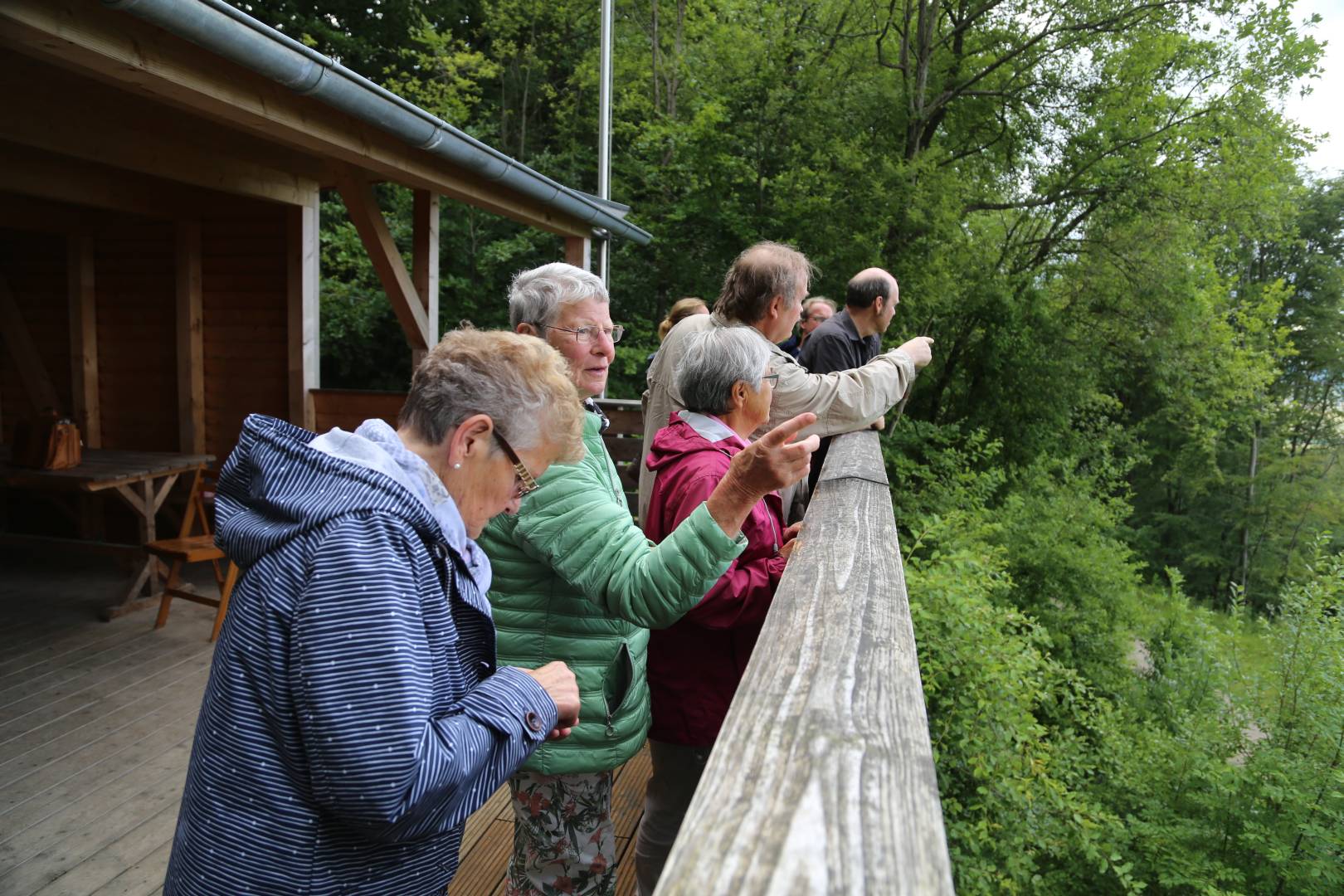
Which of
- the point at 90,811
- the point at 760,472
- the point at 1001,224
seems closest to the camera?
the point at 760,472

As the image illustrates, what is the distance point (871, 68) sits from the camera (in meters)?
11.4

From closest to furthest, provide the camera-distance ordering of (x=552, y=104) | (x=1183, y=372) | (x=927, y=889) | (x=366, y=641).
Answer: (x=927, y=889) < (x=366, y=641) < (x=1183, y=372) < (x=552, y=104)

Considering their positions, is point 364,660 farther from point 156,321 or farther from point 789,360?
point 156,321

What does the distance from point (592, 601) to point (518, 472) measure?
13.0 inches

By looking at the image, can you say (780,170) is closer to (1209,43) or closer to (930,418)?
(930,418)

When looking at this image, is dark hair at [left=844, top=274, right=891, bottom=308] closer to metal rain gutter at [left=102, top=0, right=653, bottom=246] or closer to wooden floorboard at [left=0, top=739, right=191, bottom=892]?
metal rain gutter at [left=102, top=0, right=653, bottom=246]

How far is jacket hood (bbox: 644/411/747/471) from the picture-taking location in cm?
170

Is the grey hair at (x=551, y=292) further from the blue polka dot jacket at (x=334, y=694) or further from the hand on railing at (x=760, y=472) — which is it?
the blue polka dot jacket at (x=334, y=694)

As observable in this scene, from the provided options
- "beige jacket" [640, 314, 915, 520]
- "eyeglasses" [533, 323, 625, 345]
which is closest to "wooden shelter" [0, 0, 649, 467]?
"beige jacket" [640, 314, 915, 520]

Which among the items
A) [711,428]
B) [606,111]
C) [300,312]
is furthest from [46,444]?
[606,111]

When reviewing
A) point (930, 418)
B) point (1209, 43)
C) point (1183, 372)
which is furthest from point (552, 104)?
point (1183, 372)

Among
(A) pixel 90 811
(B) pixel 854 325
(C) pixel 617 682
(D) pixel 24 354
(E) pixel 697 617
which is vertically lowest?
(A) pixel 90 811

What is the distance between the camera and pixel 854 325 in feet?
10.9

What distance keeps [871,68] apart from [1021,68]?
214cm
